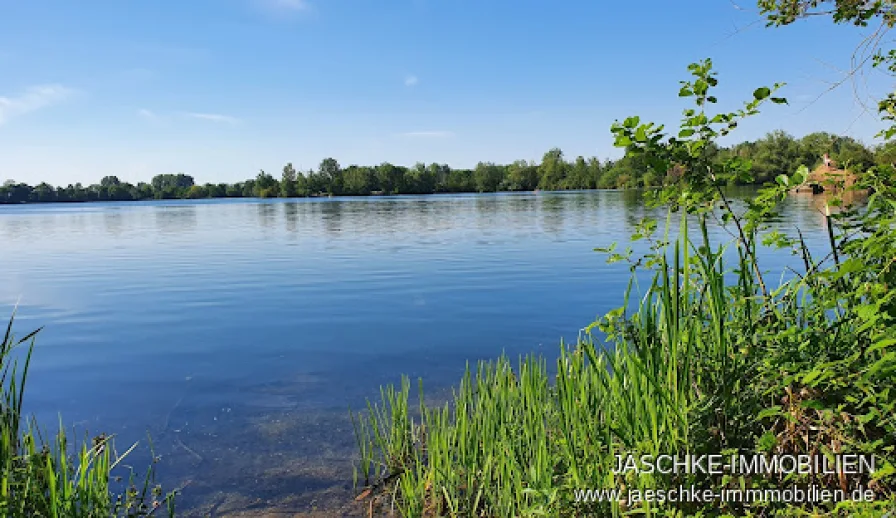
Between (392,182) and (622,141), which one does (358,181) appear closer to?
(392,182)

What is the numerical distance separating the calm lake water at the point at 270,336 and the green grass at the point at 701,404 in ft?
6.28

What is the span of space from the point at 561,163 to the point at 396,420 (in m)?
159

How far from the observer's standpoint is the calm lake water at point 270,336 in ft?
20.6

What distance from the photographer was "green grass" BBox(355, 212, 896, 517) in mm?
2781

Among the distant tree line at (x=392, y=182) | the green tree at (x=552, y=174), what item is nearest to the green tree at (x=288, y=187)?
the distant tree line at (x=392, y=182)

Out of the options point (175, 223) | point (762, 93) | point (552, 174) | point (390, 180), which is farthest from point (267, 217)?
point (552, 174)

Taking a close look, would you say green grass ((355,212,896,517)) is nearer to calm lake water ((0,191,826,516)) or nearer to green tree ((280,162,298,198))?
calm lake water ((0,191,826,516))

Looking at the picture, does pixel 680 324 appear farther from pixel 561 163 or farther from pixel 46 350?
pixel 561 163

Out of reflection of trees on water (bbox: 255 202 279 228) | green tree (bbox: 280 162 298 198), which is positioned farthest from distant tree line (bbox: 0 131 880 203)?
reflection of trees on water (bbox: 255 202 279 228)

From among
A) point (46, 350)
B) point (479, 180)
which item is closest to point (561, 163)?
point (479, 180)

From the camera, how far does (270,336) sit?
37.4 feet

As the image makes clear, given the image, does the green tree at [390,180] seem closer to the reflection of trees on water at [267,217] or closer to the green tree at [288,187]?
the green tree at [288,187]

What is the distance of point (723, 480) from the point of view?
2975 millimetres

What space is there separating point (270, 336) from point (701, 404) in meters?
9.50
